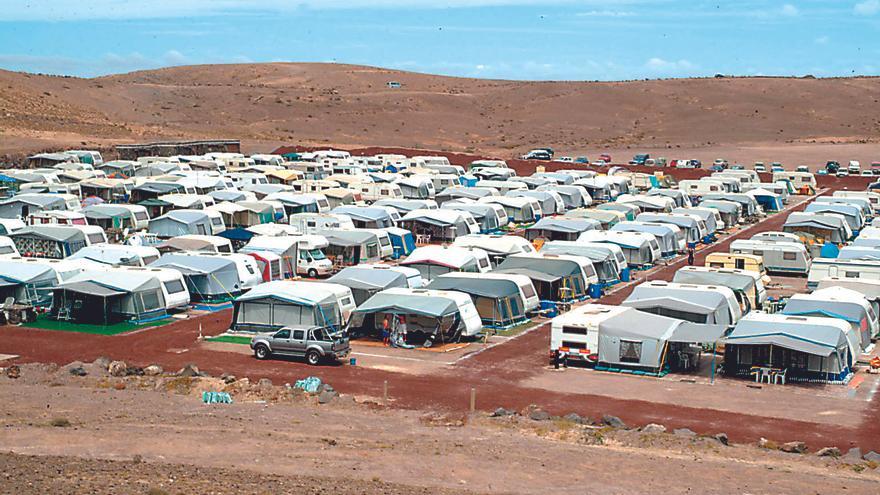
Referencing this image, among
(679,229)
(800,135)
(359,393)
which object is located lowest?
(359,393)

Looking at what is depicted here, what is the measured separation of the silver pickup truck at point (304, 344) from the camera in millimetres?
25094

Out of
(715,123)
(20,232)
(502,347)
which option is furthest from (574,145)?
(502,347)

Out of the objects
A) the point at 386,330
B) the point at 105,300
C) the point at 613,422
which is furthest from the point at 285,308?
the point at 613,422

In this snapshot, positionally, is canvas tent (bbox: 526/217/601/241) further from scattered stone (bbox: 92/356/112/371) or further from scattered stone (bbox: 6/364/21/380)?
scattered stone (bbox: 6/364/21/380)

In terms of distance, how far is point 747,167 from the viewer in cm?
8694

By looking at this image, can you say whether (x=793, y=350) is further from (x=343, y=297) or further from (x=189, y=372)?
(x=189, y=372)

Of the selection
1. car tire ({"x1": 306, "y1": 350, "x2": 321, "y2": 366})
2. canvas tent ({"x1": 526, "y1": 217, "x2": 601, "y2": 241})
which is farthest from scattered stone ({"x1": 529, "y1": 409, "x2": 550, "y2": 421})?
canvas tent ({"x1": 526, "y1": 217, "x2": 601, "y2": 241})

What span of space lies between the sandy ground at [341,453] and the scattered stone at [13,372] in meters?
1.77

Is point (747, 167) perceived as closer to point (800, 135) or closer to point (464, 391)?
point (800, 135)

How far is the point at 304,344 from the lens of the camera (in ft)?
83.0

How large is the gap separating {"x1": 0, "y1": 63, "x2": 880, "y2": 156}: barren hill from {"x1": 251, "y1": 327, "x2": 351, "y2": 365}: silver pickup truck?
218 feet

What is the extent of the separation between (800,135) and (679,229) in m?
74.0

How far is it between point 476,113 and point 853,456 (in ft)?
359

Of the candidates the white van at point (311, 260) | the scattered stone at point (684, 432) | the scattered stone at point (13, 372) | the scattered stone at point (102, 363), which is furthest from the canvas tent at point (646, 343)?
the white van at point (311, 260)
